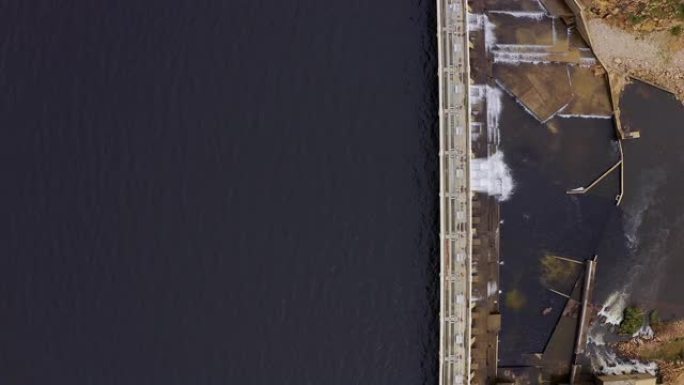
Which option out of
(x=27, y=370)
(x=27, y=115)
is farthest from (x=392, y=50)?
(x=27, y=370)

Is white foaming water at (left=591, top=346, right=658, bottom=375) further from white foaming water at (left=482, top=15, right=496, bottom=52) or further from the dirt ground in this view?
white foaming water at (left=482, top=15, right=496, bottom=52)

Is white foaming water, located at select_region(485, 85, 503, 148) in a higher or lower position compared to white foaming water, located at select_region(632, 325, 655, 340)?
higher

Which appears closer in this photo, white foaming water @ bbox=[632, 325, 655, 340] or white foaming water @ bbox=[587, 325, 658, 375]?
white foaming water @ bbox=[587, 325, 658, 375]

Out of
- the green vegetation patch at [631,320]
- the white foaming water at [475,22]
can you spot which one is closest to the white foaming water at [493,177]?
the white foaming water at [475,22]

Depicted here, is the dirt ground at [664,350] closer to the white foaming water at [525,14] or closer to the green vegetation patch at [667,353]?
the green vegetation patch at [667,353]

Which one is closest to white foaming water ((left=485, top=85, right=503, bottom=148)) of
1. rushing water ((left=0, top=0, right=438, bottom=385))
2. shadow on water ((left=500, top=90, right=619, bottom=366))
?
shadow on water ((left=500, top=90, right=619, bottom=366))

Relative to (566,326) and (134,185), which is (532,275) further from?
(134,185)
